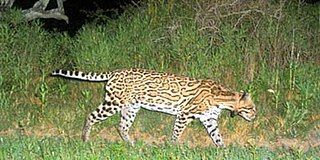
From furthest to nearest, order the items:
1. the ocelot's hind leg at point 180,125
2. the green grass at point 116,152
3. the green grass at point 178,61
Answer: the green grass at point 178,61, the ocelot's hind leg at point 180,125, the green grass at point 116,152

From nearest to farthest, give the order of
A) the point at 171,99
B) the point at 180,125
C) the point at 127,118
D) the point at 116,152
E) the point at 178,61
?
the point at 116,152 < the point at 180,125 < the point at 171,99 < the point at 127,118 < the point at 178,61

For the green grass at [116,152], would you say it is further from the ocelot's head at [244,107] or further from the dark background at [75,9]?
the dark background at [75,9]

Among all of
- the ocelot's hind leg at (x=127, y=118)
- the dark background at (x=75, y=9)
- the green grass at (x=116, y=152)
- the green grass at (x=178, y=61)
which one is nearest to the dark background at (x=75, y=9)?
the dark background at (x=75, y=9)

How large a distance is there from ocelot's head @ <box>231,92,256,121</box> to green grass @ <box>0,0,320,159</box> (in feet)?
1.46

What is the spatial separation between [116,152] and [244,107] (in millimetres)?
2895

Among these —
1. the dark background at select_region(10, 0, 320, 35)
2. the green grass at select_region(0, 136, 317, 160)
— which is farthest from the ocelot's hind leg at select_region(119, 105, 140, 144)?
the dark background at select_region(10, 0, 320, 35)

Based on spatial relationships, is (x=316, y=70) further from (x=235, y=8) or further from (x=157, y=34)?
(x=157, y=34)

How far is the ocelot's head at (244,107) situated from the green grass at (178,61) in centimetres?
45

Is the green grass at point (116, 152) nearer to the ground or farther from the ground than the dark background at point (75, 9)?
nearer to the ground

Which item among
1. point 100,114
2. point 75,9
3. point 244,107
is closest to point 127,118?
point 100,114

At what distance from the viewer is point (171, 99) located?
37.8 ft

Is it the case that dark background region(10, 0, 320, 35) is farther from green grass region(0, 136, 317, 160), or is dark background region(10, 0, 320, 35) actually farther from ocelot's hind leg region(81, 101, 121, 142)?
green grass region(0, 136, 317, 160)

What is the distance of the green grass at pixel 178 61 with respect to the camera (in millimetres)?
12172

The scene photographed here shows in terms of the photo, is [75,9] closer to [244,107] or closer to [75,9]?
[75,9]
